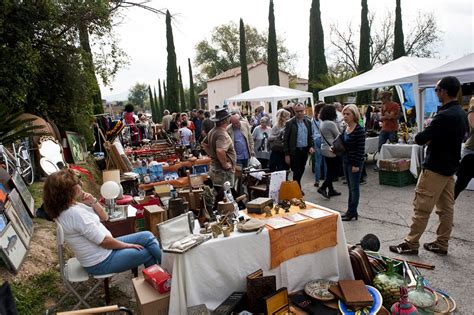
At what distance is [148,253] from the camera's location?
3074mm

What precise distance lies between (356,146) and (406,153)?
310 centimetres

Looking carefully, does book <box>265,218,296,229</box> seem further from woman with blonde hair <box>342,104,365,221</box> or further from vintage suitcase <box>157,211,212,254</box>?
woman with blonde hair <box>342,104,365,221</box>

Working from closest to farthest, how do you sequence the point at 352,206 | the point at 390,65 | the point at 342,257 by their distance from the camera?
the point at 342,257, the point at 352,206, the point at 390,65

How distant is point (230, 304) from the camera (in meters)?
2.54

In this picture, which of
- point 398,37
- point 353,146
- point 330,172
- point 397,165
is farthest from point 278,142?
point 398,37

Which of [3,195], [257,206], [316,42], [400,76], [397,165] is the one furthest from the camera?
[316,42]

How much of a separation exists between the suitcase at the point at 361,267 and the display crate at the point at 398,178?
4265mm

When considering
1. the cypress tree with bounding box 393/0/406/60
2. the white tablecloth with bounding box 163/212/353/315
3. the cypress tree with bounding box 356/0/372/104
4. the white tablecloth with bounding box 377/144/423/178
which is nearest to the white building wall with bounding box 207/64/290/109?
the cypress tree with bounding box 356/0/372/104

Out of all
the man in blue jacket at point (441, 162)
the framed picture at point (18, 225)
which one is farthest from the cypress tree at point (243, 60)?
the framed picture at point (18, 225)

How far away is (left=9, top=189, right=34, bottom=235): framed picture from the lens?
389 centimetres

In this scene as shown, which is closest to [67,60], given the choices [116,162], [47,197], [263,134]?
[116,162]

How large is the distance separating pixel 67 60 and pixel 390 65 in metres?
7.63

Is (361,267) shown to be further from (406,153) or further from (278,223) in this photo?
(406,153)

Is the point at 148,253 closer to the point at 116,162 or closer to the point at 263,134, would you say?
the point at 116,162
